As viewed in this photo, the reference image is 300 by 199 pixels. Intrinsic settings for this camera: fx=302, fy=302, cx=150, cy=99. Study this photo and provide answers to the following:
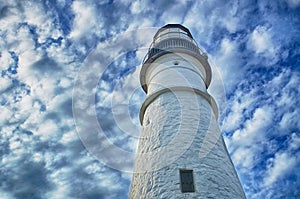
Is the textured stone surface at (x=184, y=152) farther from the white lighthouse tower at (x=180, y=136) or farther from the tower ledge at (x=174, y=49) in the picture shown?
the tower ledge at (x=174, y=49)

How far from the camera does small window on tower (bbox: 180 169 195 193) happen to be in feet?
30.5

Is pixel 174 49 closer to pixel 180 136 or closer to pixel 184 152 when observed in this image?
pixel 180 136

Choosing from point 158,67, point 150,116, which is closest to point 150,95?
point 150,116

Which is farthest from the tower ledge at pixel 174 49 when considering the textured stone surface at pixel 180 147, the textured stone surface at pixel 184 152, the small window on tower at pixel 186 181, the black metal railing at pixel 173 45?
the small window on tower at pixel 186 181

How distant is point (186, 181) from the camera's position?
9.46 metres

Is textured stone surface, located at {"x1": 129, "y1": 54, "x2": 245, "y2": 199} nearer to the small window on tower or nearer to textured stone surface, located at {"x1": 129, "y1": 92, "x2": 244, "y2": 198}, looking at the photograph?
textured stone surface, located at {"x1": 129, "y1": 92, "x2": 244, "y2": 198}

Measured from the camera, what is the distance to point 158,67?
14531 millimetres

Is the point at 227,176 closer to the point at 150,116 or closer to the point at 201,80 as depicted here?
the point at 150,116

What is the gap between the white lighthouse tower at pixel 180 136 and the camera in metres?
9.51

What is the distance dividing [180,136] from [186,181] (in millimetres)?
1817

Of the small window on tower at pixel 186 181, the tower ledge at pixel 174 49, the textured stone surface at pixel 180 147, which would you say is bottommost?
the small window on tower at pixel 186 181

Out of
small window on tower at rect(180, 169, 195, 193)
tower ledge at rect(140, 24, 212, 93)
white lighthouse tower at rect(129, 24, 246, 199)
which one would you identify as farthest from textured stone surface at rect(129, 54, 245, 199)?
tower ledge at rect(140, 24, 212, 93)

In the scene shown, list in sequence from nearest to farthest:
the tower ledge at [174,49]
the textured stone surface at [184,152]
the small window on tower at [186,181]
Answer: the small window on tower at [186,181], the textured stone surface at [184,152], the tower ledge at [174,49]

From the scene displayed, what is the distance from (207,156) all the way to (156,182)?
1966mm
